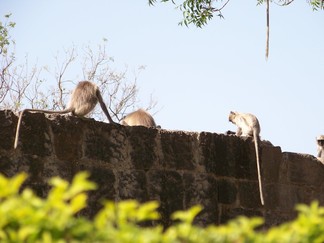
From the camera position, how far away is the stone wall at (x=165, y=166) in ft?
23.1

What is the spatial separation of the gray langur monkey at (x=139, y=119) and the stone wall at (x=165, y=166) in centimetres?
252

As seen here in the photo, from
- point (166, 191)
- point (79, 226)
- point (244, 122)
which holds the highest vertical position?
point (244, 122)

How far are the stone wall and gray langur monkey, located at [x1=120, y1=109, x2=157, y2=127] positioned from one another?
2.52 meters

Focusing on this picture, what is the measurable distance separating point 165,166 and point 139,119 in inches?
144

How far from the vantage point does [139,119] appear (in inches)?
463

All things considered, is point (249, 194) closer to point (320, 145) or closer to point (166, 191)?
point (166, 191)

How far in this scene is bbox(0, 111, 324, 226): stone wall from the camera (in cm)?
705

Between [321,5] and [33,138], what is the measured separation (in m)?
7.77

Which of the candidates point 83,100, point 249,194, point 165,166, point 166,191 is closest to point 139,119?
point 83,100

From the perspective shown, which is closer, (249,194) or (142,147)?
(142,147)

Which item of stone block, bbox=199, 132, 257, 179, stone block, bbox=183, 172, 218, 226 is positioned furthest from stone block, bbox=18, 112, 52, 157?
stone block, bbox=199, 132, 257, 179

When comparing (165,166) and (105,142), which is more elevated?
(105,142)

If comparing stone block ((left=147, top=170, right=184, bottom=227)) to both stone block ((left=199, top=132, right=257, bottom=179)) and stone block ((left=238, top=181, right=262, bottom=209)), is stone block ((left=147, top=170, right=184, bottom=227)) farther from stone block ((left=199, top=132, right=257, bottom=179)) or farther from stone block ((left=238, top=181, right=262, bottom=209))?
stone block ((left=238, top=181, right=262, bottom=209))

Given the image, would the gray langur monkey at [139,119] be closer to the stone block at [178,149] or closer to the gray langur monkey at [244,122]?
the gray langur monkey at [244,122]
